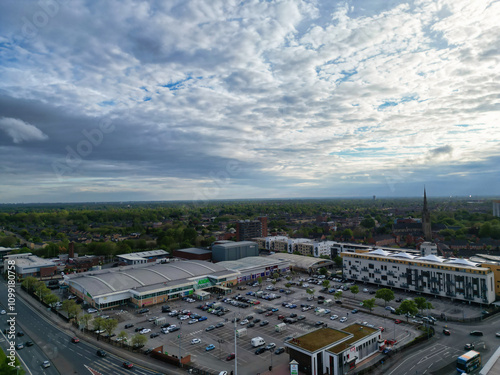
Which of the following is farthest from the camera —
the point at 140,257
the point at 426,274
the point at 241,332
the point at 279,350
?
the point at 140,257

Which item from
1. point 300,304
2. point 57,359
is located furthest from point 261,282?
point 57,359

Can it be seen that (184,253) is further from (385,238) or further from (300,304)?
(385,238)

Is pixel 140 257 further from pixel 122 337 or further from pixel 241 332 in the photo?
pixel 241 332

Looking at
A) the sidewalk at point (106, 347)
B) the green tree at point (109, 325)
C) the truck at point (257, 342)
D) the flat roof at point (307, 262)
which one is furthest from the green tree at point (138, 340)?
the flat roof at point (307, 262)

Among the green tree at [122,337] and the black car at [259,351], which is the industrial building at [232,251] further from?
the black car at [259,351]

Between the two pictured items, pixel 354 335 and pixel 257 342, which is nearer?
pixel 354 335

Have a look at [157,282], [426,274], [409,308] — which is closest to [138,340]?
[157,282]
